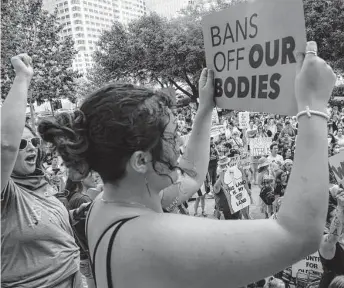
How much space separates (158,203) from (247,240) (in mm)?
323

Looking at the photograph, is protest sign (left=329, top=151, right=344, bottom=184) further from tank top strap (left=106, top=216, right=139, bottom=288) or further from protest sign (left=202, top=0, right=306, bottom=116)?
tank top strap (left=106, top=216, right=139, bottom=288)

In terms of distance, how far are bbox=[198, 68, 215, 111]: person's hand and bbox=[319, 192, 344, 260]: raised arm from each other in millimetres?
1942

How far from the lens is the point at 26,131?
88.3 inches

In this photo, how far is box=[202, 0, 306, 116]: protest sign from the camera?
1084 mm

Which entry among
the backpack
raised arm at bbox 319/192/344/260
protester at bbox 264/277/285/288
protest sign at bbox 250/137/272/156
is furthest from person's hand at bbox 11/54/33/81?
protest sign at bbox 250/137/272/156

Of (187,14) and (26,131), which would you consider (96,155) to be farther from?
(187,14)

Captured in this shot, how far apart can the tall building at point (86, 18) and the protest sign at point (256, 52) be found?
10889 cm

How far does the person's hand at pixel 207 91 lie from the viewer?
4.76 feet

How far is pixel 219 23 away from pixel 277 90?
426mm

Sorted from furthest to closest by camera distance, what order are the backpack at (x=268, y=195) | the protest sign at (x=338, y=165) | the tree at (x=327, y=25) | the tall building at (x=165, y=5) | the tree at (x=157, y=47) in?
the tall building at (x=165, y=5)
the tree at (x=157, y=47)
the tree at (x=327, y=25)
the backpack at (x=268, y=195)
the protest sign at (x=338, y=165)

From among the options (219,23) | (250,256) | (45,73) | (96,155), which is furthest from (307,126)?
(45,73)

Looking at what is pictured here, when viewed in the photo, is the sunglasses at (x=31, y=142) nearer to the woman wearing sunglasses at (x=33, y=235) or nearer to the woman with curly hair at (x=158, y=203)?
the woman wearing sunglasses at (x=33, y=235)

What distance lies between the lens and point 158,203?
1.02 m

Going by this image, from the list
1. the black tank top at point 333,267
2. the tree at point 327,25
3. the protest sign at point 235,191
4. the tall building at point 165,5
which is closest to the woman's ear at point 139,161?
the black tank top at point 333,267
